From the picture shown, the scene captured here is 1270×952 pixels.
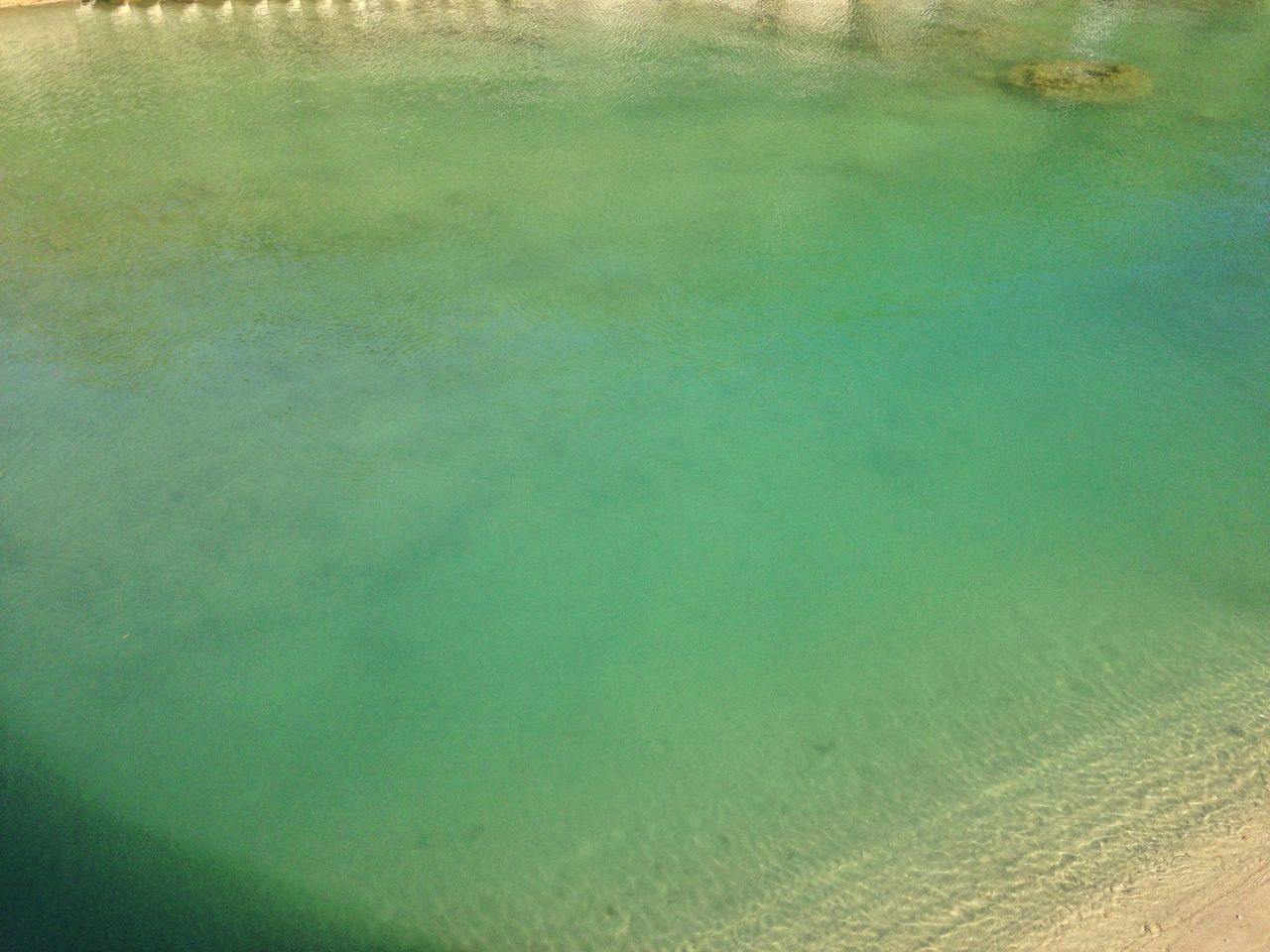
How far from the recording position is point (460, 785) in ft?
9.74

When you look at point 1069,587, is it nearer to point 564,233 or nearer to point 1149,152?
point 564,233

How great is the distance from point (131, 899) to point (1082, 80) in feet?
24.6

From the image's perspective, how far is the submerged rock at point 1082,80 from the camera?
22.7 feet

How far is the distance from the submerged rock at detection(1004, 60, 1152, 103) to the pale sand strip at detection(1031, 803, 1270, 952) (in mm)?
5712

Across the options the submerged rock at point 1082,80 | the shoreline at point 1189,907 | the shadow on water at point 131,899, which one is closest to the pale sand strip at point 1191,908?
the shoreline at point 1189,907

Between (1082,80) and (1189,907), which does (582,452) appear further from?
(1082,80)

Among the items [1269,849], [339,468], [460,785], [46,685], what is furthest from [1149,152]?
[46,685]

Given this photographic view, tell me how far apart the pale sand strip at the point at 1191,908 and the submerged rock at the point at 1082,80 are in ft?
18.7

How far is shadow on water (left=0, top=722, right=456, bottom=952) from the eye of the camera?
2586 millimetres

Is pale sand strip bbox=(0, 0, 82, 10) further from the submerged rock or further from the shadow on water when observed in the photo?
the shadow on water

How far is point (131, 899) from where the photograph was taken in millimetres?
2666

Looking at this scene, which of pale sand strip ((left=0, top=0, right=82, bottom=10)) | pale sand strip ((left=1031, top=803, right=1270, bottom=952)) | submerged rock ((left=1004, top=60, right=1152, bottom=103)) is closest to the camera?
pale sand strip ((left=1031, top=803, right=1270, bottom=952))

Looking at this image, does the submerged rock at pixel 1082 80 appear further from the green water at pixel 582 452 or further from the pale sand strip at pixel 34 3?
the pale sand strip at pixel 34 3

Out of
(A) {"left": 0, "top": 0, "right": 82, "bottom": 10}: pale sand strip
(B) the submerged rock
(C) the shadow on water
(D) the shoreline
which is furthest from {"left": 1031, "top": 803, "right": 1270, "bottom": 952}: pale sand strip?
(A) {"left": 0, "top": 0, "right": 82, "bottom": 10}: pale sand strip
